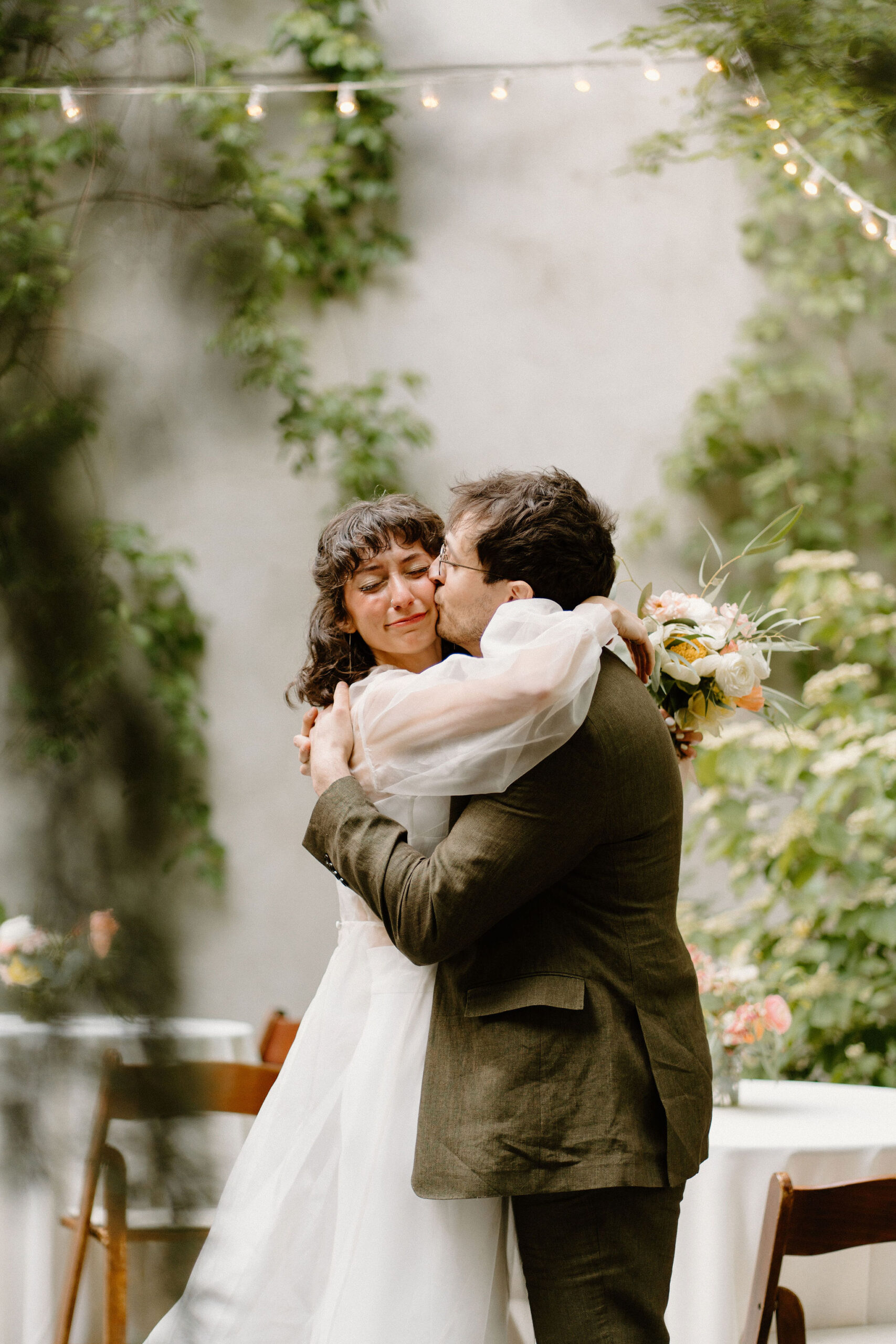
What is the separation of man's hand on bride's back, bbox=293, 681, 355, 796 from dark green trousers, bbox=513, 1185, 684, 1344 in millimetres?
480

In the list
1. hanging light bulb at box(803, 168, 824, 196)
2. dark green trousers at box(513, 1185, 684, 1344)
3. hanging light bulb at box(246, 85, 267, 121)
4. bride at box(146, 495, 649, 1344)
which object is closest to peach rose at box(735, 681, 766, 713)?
bride at box(146, 495, 649, 1344)

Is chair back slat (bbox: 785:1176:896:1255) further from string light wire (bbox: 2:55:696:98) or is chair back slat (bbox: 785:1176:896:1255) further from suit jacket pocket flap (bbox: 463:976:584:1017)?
string light wire (bbox: 2:55:696:98)

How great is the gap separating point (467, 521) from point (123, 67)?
3.43ft

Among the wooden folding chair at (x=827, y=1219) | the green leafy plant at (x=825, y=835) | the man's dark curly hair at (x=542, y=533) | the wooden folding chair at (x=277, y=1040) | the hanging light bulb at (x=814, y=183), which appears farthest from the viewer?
the hanging light bulb at (x=814, y=183)

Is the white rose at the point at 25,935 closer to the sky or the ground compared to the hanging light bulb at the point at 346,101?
closer to the ground

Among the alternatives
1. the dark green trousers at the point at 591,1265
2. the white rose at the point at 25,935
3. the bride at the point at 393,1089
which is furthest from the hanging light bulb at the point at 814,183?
the white rose at the point at 25,935

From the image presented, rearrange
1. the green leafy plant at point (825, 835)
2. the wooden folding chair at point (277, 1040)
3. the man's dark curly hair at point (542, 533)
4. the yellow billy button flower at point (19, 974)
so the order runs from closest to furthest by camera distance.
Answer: the yellow billy button flower at point (19, 974) < the man's dark curly hair at point (542, 533) < the wooden folding chair at point (277, 1040) < the green leafy plant at point (825, 835)

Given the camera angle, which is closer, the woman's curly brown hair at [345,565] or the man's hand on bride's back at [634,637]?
the man's hand on bride's back at [634,637]

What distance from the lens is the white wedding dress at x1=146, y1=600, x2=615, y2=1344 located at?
1123 mm

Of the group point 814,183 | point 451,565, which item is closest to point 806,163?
point 814,183

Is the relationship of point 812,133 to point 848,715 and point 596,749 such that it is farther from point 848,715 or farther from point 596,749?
point 596,749

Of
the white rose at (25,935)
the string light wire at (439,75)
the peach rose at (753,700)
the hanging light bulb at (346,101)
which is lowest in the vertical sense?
the white rose at (25,935)

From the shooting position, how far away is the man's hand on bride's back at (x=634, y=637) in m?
1.32

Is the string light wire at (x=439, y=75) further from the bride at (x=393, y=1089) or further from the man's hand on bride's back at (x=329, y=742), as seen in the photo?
the bride at (x=393, y=1089)
